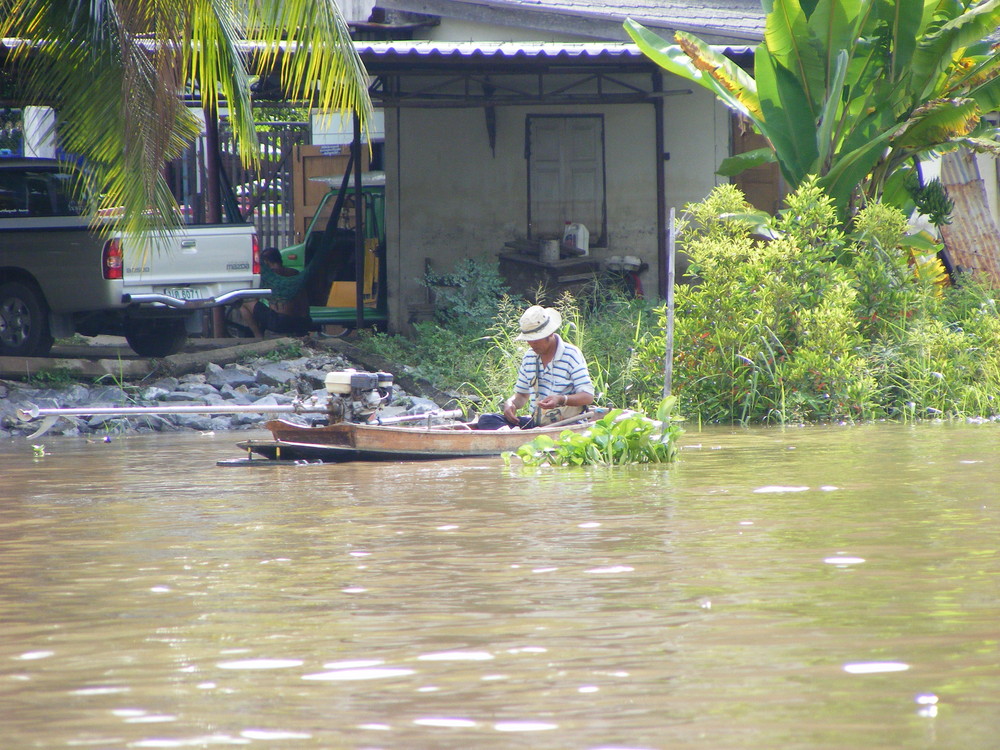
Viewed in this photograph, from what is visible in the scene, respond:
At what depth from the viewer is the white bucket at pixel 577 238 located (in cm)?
1959

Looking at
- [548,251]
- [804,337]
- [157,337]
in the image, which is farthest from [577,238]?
[157,337]

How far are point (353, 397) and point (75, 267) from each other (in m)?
5.91

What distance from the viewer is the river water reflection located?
4.06 metres

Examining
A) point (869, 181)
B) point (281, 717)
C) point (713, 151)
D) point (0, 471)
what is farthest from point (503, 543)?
point (713, 151)

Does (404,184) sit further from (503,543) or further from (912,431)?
(503,543)

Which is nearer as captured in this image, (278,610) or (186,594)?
(278,610)

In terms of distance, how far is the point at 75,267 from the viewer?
51.9 feet

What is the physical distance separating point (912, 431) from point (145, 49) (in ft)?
25.8

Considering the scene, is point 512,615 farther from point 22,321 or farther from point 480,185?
point 480,185

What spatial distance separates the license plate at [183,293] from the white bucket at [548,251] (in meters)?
5.25

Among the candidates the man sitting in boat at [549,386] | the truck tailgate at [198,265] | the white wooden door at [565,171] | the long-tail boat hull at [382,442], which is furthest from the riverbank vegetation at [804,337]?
the white wooden door at [565,171]

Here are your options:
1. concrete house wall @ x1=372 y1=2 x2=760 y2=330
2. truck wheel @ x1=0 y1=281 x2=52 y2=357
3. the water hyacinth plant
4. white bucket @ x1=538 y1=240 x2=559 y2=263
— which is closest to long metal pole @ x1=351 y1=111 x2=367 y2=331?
concrete house wall @ x1=372 y1=2 x2=760 y2=330

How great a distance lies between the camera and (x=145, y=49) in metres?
12.4

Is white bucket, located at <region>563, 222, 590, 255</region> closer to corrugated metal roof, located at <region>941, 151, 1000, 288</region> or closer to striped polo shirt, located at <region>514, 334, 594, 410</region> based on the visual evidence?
corrugated metal roof, located at <region>941, 151, 1000, 288</region>
